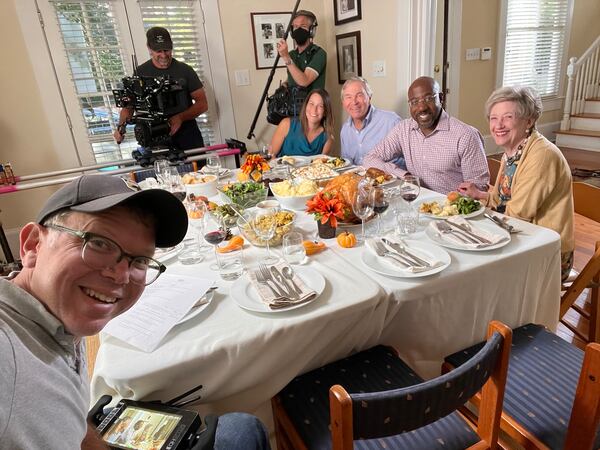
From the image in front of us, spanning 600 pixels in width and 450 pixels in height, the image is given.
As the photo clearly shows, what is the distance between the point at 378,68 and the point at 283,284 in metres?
2.93

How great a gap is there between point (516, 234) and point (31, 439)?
4.37ft

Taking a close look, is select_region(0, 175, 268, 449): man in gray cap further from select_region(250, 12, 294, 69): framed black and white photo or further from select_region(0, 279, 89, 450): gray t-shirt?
select_region(250, 12, 294, 69): framed black and white photo

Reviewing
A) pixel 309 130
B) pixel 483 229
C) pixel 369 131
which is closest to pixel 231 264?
pixel 483 229

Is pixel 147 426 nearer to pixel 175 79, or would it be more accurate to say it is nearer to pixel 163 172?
pixel 163 172

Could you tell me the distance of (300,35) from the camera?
345cm

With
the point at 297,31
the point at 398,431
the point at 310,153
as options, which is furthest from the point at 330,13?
the point at 398,431

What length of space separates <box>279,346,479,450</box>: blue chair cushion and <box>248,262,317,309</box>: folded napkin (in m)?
0.25

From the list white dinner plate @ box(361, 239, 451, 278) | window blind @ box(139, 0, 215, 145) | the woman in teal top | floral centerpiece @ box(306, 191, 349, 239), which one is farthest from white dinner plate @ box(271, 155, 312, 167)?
window blind @ box(139, 0, 215, 145)

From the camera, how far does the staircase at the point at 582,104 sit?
4.98 metres

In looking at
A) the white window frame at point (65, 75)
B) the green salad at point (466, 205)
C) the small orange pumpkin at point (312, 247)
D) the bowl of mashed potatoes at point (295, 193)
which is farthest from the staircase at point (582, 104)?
the small orange pumpkin at point (312, 247)

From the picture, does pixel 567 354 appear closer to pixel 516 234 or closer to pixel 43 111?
pixel 516 234

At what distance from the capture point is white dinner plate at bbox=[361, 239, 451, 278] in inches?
42.1

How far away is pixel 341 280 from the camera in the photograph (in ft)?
3.56

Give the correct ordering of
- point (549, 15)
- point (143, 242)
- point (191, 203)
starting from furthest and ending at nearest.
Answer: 1. point (549, 15)
2. point (191, 203)
3. point (143, 242)
